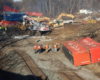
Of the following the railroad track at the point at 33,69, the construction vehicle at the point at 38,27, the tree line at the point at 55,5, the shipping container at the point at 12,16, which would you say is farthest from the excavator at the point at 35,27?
the tree line at the point at 55,5

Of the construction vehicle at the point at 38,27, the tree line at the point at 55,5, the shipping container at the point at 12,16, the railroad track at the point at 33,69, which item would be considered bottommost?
the railroad track at the point at 33,69

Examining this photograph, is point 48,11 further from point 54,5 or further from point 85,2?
point 85,2

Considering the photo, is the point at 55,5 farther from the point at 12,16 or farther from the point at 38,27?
the point at 38,27

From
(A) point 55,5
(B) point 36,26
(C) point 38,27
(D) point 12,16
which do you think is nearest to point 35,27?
(B) point 36,26

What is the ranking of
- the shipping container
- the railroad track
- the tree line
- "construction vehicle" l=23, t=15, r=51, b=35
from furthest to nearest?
1. the tree line
2. the shipping container
3. "construction vehicle" l=23, t=15, r=51, b=35
4. the railroad track

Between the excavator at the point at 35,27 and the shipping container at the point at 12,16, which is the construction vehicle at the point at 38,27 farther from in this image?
the shipping container at the point at 12,16

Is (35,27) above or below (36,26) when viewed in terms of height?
below

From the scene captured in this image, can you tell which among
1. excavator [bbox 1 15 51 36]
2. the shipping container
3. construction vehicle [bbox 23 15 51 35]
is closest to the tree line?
the shipping container

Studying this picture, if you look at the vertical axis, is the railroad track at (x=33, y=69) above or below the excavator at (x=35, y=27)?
below

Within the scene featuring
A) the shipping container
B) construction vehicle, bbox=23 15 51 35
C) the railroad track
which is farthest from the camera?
the shipping container

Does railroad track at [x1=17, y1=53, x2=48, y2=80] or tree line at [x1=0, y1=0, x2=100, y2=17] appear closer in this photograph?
railroad track at [x1=17, y1=53, x2=48, y2=80]

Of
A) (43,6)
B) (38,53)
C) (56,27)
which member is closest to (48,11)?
(43,6)

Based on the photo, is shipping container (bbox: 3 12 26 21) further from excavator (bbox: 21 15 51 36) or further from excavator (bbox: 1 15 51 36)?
excavator (bbox: 21 15 51 36)

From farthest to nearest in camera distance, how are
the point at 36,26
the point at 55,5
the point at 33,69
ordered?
the point at 55,5 → the point at 36,26 → the point at 33,69
